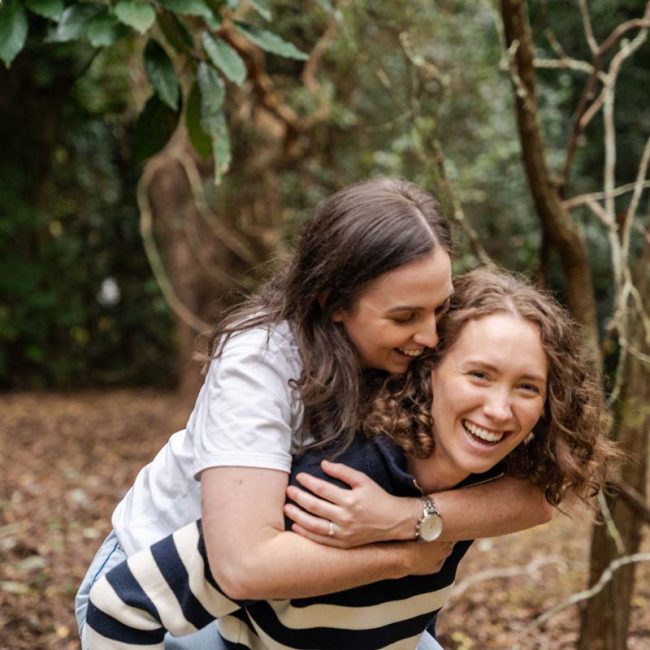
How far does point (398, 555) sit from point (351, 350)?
41 cm

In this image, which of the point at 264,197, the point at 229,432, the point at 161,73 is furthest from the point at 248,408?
the point at 264,197

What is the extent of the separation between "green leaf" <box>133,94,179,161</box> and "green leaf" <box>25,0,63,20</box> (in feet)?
1.32

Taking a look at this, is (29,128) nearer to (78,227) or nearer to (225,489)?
(78,227)

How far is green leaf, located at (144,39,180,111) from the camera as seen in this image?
2377mm

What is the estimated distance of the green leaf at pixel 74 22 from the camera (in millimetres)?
2219

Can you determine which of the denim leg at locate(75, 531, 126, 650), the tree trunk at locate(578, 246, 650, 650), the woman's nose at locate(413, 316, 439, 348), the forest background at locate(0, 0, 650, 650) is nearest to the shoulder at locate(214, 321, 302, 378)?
the woman's nose at locate(413, 316, 439, 348)

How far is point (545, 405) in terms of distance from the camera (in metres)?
1.94

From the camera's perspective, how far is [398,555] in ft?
5.84

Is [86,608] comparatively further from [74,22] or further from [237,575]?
[74,22]

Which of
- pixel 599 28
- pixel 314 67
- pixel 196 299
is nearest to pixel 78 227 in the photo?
pixel 196 299

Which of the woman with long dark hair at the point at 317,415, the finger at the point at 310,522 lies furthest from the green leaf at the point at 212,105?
the finger at the point at 310,522

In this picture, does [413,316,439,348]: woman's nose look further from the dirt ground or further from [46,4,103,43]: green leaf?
[46,4,103,43]: green leaf

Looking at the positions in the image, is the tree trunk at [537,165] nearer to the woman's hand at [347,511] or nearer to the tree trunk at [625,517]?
the tree trunk at [625,517]

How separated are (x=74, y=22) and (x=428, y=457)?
132 cm
